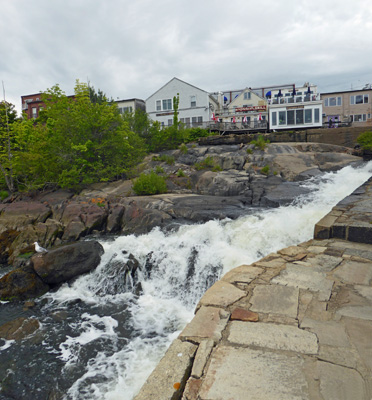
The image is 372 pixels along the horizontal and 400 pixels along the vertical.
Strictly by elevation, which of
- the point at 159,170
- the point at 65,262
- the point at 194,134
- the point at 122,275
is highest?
the point at 194,134

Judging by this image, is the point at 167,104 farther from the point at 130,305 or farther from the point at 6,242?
the point at 130,305

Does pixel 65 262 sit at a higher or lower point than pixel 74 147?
lower

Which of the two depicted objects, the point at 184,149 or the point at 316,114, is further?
the point at 316,114

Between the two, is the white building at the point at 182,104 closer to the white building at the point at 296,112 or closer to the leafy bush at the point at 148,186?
the white building at the point at 296,112

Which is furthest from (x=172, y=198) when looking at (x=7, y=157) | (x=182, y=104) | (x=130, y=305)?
(x=182, y=104)

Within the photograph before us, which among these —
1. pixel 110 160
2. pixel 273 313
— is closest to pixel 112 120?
pixel 110 160

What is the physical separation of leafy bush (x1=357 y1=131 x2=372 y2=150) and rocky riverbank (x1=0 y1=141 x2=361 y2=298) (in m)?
0.99

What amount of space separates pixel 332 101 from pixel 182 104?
63.8 ft

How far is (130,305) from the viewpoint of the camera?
7914 mm

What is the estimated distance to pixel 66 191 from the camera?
1894 cm

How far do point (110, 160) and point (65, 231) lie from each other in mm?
8545

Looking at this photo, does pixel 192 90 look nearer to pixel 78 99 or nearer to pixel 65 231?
pixel 78 99

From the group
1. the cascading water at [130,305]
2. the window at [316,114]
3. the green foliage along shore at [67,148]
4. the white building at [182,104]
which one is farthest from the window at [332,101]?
the cascading water at [130,305]

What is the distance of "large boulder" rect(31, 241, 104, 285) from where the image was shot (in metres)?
9.14
